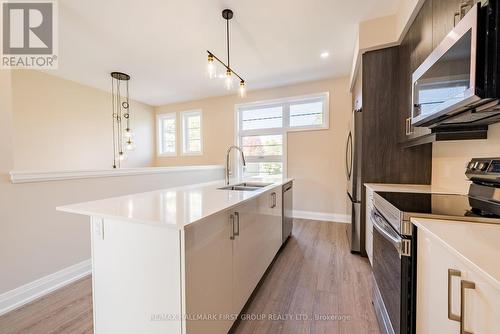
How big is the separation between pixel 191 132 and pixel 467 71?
5444 mm

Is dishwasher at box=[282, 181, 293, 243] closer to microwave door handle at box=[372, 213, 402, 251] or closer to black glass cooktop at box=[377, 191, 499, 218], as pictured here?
microwave door handle at box=[372, 213, 402, 251]

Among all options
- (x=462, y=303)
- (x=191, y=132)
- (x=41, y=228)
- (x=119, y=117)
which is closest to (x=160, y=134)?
(x=191, y=132)

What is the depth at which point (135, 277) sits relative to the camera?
1157mm

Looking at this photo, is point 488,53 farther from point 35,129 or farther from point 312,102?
point 35,129

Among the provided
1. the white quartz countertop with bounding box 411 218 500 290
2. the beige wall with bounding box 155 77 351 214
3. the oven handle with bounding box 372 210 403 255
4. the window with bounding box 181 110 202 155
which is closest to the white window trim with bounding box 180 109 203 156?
the window with bounding box 181 110 202 155

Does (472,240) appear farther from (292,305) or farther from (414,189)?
(292,305)

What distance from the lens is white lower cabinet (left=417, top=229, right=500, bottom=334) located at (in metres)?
0.61

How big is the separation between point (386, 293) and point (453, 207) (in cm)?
67

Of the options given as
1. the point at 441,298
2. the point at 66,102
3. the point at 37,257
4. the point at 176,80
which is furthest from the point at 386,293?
the point at 66,102

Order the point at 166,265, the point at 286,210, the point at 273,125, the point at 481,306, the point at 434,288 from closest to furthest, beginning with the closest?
the point at 481,306, the point at 434,288, the point at 166,265, the point at 286,210, the point at 273,125

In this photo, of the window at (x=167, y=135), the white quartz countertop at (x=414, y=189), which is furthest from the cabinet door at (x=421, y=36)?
the window at (x=167, y=135)

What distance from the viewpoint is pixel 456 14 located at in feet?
3.99

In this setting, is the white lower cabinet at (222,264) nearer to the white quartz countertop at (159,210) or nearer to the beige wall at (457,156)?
the white quartz countertop at (159,210)

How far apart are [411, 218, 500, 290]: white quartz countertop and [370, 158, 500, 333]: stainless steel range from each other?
7 cm
